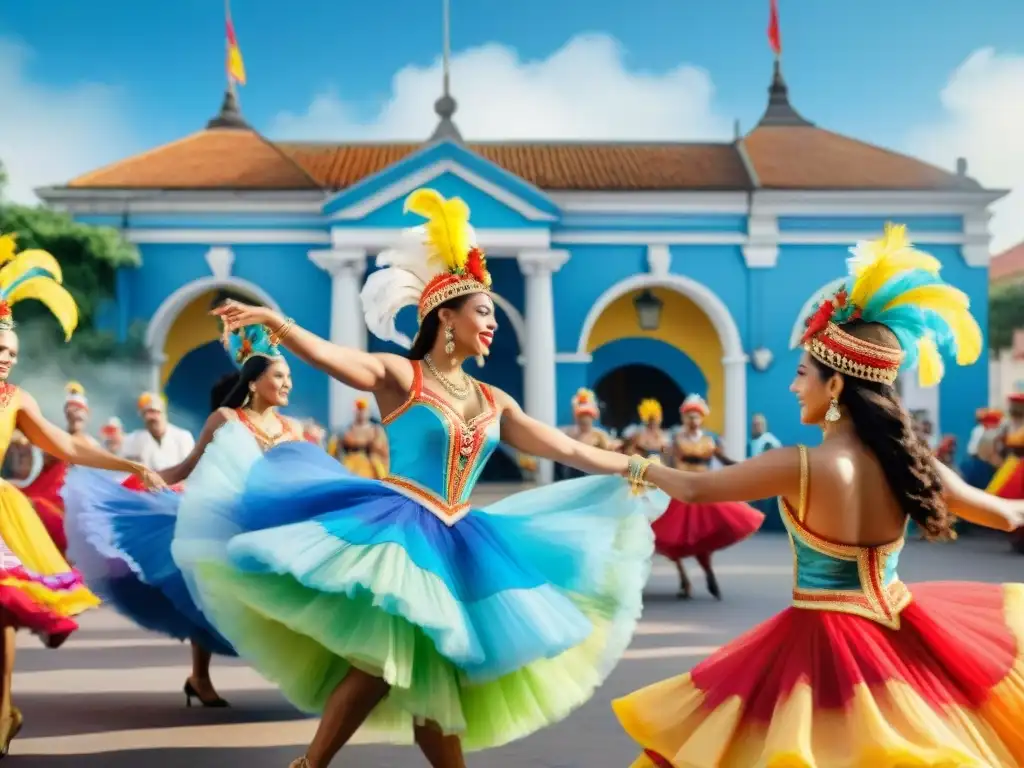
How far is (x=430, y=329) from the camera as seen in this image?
446cm

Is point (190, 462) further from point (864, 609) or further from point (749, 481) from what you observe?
point (864, 609)

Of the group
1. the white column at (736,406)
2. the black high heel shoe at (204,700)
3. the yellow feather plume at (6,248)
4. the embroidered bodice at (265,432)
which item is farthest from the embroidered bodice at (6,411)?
the white column at (736,406)

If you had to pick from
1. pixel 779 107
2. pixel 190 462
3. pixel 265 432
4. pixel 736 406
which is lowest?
pixel 736 406

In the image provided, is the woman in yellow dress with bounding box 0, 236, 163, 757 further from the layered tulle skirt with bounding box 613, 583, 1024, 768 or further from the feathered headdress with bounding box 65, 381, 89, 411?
the feathered headdress with bounding box 65, 381, 89, 411

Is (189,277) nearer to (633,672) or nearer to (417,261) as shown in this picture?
(633,672)

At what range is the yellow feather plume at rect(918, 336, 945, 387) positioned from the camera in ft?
12.3

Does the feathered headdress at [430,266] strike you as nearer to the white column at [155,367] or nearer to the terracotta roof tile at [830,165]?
the white column at [155,367]

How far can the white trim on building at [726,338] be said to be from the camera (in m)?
20.5

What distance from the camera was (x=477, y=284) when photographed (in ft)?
14.7

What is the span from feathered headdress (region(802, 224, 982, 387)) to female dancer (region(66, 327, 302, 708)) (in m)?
2.93

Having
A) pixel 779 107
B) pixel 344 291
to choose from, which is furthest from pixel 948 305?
pixel 779 107

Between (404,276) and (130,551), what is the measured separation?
220 centimetres

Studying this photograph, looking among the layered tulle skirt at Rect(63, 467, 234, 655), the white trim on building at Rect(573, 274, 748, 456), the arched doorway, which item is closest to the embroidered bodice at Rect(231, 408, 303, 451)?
the layered tulle skirt at Rect(63, 467, 234, 655)

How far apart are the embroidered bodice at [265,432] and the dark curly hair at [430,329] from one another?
1.80m
